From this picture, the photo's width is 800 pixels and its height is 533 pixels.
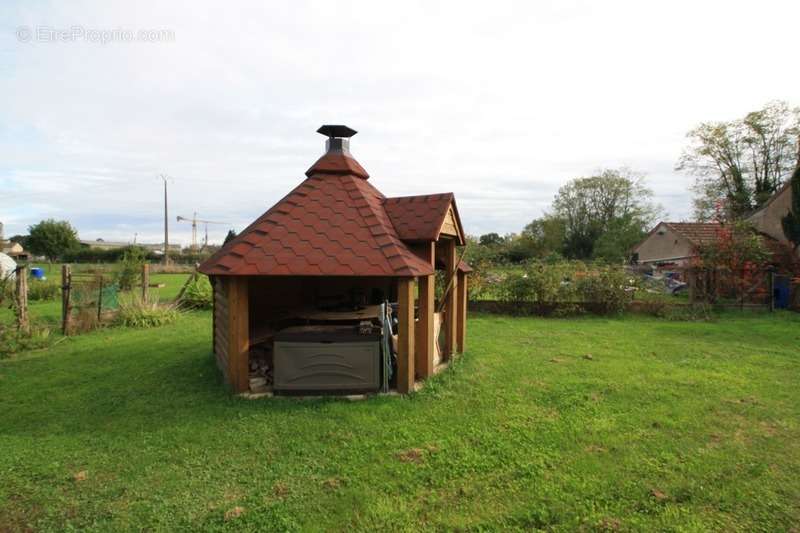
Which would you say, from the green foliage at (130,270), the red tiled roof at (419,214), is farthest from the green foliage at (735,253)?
the green foliage at (130,270)

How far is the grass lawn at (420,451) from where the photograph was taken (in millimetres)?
3176

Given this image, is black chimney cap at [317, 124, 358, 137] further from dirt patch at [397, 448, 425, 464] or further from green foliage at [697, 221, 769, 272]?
green foliage at [697, 221, 769, 272]

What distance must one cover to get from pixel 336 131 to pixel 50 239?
51002 millimetres

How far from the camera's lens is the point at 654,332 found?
1077cm

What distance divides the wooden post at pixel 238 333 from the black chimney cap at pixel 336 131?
9.58ft

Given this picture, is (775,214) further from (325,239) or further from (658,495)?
(325,239)

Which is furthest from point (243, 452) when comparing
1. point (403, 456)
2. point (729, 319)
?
point (729, 319)

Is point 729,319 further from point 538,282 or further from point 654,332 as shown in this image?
point 538,282

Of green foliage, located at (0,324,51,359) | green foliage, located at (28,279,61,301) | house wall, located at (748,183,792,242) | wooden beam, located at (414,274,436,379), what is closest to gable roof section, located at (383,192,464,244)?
wooden beam, located at (414,274,436,379)

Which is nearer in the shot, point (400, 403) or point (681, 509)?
point (681, 509)

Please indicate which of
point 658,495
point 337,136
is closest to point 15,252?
point 337,136

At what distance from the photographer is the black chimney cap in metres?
6.96

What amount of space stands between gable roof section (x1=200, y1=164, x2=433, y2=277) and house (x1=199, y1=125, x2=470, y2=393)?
14 millimetres

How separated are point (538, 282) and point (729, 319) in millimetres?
5674
